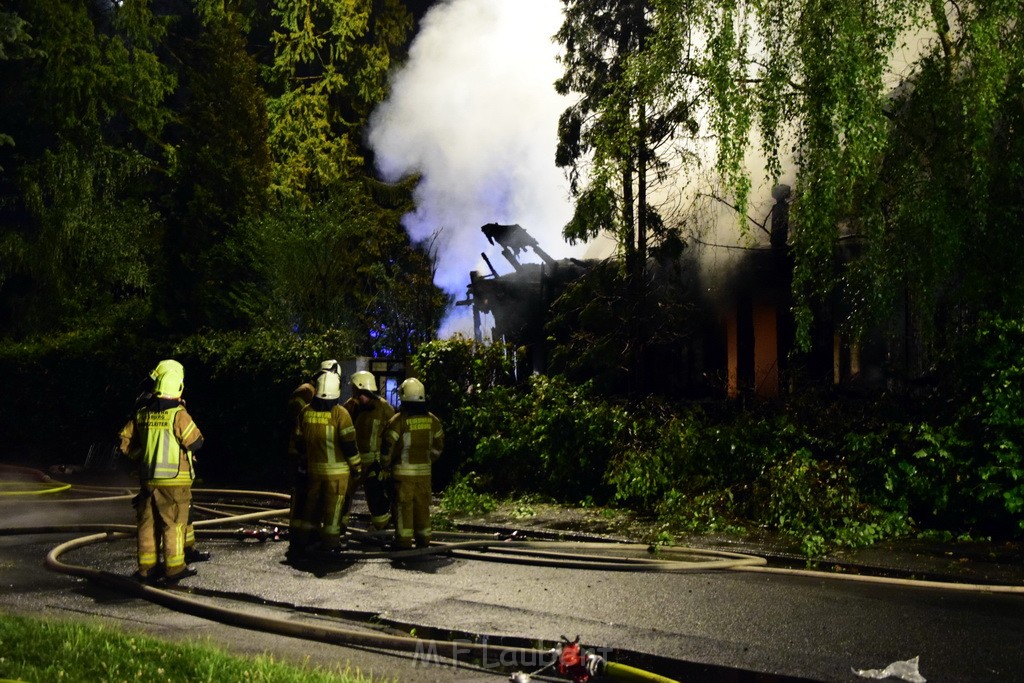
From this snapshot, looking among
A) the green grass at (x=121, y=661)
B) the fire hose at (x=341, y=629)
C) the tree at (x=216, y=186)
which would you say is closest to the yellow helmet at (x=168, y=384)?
the fire hose at (x=341, y=629)

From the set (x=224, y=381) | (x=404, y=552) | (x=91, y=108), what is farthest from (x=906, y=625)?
(x=91, y=108)

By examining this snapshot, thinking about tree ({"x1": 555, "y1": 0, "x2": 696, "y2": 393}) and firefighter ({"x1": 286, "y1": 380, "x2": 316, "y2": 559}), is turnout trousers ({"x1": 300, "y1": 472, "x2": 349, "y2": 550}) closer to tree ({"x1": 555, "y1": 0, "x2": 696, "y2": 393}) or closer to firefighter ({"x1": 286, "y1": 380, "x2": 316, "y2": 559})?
firefighter ({"x1": 286, "y1": 380, "x2": 316, "y2": 559})

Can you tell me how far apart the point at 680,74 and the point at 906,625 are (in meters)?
7.47

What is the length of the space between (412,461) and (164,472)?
2.41m

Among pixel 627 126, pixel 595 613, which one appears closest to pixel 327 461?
pixel 595 613

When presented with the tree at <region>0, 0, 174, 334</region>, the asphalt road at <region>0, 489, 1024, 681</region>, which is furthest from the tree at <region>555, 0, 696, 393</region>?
the tree at <region>0, 0, 174, 334</region>

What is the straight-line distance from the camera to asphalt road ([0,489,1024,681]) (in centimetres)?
682

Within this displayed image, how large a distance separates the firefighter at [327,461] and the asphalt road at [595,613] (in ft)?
1.31

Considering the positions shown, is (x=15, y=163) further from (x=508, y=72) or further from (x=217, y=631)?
(x=217, y=631)

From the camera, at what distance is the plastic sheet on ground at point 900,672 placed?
6.42 metres

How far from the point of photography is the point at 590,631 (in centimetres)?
769

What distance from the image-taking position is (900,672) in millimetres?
6480

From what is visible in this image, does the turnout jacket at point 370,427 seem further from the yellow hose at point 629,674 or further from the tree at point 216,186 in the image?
the tree at point 216,186

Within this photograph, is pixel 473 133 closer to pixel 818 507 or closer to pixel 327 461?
pixel 818 507
